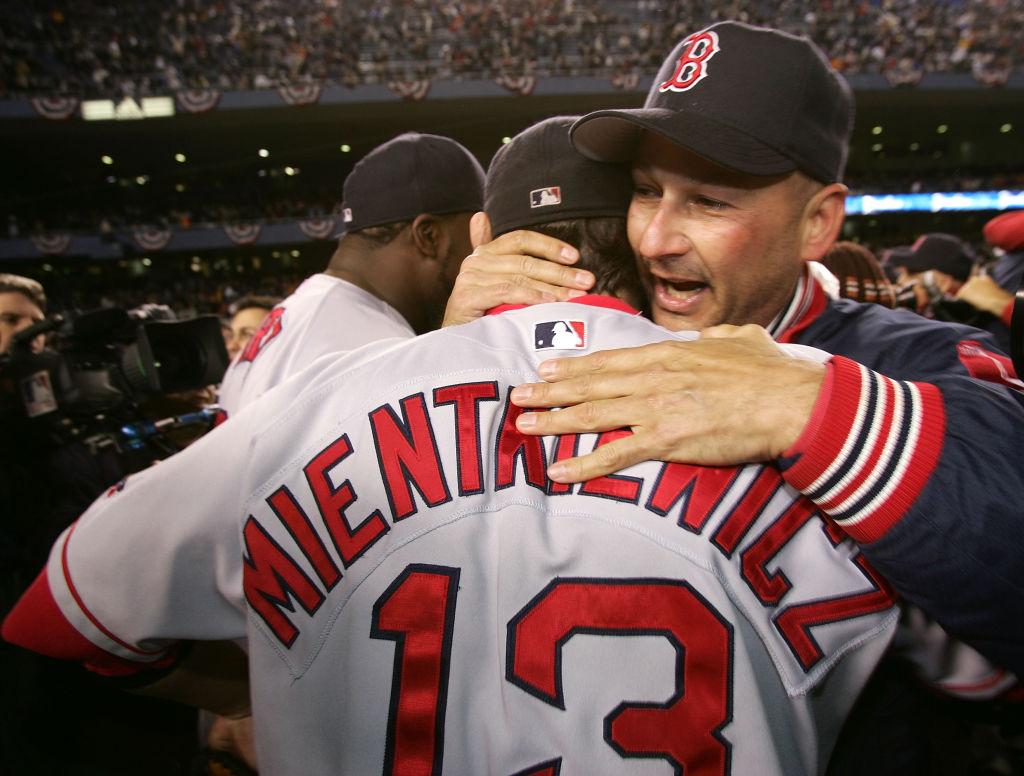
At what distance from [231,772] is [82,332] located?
169cm

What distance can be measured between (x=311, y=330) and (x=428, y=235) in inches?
21.8

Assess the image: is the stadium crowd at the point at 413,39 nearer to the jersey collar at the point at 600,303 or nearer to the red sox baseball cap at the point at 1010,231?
the red sox baseball cap at the point at 1010,231

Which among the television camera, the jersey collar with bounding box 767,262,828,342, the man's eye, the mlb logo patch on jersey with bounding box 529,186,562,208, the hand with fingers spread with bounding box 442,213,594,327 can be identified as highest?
the mlb logo patch on jersey with bounding box 529,186,562,208

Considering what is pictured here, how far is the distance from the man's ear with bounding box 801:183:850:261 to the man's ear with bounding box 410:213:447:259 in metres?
1.32

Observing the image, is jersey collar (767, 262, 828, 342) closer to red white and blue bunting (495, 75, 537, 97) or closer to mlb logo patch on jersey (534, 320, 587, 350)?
mlb logo patch on jersey (534, 320, 587, 350)

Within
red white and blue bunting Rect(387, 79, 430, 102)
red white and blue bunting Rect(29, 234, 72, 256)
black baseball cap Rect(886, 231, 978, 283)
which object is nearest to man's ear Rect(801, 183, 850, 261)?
black baseball cap Rect(886, 231, 978, 283)

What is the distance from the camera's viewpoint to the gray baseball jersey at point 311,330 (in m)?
1.96

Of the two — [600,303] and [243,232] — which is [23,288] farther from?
[243,232]

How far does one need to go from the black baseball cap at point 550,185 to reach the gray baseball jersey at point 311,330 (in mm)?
948

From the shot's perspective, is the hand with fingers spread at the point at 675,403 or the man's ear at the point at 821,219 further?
the man's ear at the point at 821,219

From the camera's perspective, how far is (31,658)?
1722mm

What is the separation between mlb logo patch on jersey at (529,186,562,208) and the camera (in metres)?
1.08

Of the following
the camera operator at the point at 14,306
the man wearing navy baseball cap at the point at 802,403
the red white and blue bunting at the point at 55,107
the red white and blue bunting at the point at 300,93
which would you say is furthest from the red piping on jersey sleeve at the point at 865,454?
the red white and blue bunting at the point at 55,107

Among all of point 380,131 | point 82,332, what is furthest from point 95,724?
point 380,131
